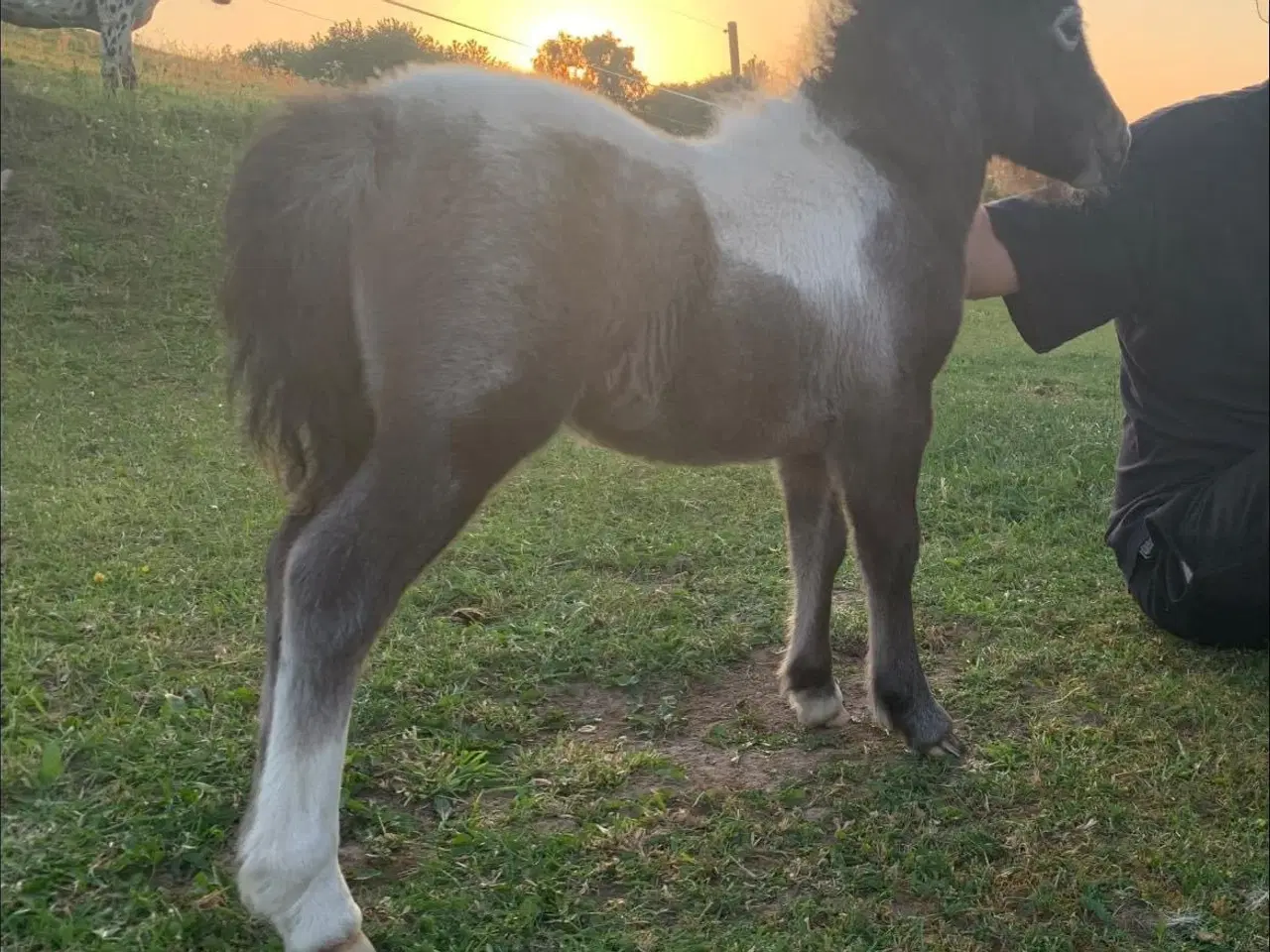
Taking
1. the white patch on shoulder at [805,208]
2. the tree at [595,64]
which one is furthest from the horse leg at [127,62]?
the white patch on shoulder at [805,208]

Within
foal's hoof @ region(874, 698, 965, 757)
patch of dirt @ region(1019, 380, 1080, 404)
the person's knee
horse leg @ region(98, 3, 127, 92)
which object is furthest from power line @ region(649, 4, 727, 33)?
foal's hoof @ region(874, 698, 965, 757)

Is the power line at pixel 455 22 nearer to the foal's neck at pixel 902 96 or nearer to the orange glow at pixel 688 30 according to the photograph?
the orange glow at pixel 688 30

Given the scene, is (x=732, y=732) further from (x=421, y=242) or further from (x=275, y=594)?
(x=421, y=242)

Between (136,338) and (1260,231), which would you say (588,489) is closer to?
(136,338)

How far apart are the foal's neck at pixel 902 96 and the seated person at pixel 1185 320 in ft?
0.65

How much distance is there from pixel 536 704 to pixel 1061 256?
1371mm

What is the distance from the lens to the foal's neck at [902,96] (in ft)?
5.64

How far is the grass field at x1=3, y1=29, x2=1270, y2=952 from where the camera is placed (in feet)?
4.31

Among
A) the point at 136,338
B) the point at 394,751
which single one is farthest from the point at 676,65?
the point at 394,751

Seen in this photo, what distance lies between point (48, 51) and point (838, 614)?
83.1 inches

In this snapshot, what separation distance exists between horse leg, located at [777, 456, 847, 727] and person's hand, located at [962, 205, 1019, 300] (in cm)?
51

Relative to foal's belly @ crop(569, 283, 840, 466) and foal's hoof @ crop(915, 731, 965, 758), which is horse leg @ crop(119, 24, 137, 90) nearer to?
foal's belly @ crop(569, 283, 840, 466)

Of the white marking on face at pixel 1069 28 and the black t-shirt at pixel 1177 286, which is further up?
the white marking on face at pixel 1069 28

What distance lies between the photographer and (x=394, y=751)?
1986 millimetres
